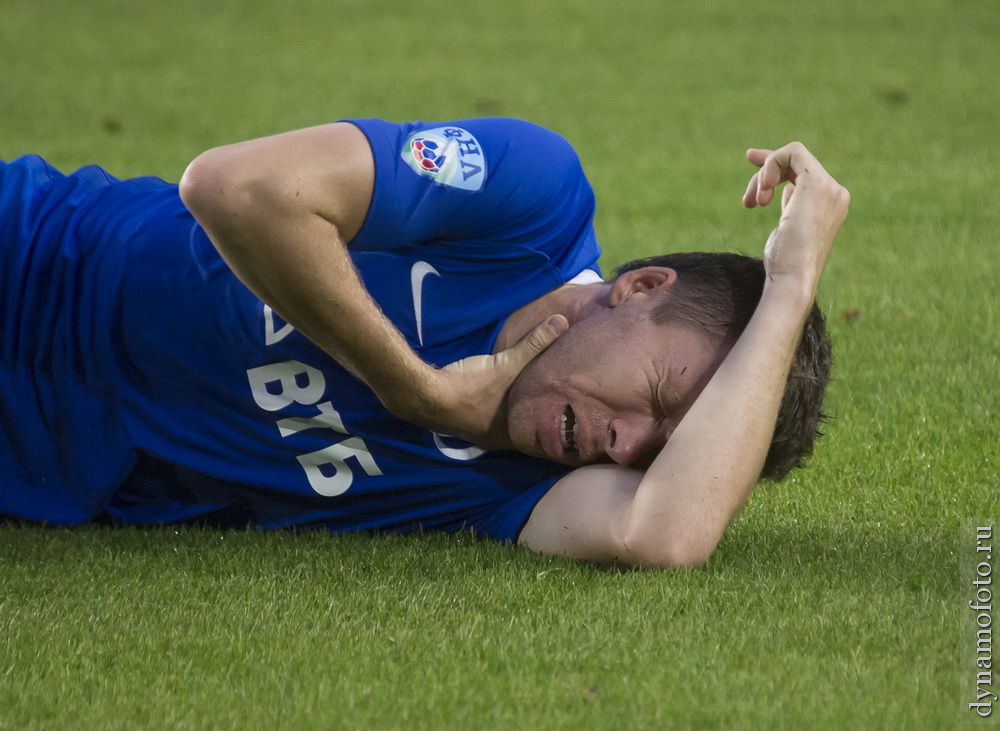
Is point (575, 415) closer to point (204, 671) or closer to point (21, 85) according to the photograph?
point (204, 671)

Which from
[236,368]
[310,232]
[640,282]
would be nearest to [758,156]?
[640,282]

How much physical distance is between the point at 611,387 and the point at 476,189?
551 millimetres

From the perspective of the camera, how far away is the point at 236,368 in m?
3.43

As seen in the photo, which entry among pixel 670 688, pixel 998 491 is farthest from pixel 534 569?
pixel 998 491

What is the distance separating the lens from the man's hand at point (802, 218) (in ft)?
11.0

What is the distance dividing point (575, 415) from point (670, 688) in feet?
2.71

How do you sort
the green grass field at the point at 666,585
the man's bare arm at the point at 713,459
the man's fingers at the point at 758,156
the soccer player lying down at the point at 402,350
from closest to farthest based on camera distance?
1. the green grass field at the point at 666,585
2. the soccer player lying down at the point at 402,350
3. the man's bare arm at the point at 713,459
4. the man's fingers at the point at 758,156

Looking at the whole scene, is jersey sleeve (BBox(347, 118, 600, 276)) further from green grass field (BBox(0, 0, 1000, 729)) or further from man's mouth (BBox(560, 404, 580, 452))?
green grass field (BBox(0, 0, 1000, 729))

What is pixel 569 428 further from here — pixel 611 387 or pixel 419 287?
pixel 419 287

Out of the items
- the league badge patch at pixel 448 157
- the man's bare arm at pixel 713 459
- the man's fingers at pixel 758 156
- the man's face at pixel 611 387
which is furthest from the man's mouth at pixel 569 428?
the man's fingers at pixel 758 156

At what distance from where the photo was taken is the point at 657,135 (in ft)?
33.3

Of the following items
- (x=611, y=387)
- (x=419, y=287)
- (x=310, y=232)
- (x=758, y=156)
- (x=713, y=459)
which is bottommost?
(x=713, y=459)

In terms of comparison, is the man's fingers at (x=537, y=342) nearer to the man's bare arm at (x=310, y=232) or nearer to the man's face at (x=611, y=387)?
the man's face at (x=611, y=387)

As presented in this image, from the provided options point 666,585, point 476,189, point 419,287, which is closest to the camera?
point 666,585
